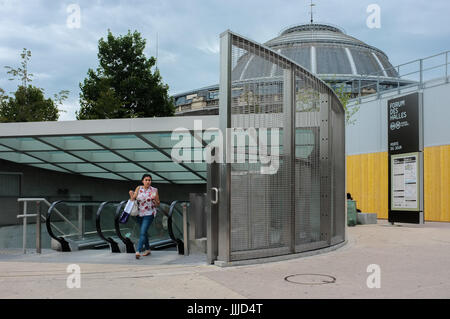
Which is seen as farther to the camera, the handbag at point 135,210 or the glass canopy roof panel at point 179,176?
the glass canopy roof panel at point 179,176

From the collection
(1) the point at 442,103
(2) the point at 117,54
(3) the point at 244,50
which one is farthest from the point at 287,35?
(3) the point at 244,50

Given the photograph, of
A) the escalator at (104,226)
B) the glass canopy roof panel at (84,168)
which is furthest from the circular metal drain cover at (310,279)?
the glass canopy roof panel at (84,168)

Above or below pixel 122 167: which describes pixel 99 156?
above

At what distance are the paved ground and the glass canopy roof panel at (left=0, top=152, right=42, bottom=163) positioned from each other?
7.18 meters

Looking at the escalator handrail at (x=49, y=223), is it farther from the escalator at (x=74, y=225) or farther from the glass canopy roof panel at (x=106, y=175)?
the glass canopy roof panel at (x=106, y=175)

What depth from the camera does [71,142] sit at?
1429 centimetres

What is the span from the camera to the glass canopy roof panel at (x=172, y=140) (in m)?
13.0

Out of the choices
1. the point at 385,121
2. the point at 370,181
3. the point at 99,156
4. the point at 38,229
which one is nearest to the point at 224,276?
the point at 38,229

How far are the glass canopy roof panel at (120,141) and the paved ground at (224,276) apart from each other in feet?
15.7

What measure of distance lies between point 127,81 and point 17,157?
401 inches

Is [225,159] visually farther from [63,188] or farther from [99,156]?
[63,188]

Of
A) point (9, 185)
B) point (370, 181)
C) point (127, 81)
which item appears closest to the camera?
point (9, 185)
